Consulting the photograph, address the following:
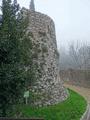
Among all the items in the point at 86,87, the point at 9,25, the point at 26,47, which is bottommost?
the point at 86,87

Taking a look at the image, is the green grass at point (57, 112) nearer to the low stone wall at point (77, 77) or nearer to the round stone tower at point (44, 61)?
the round stone tower at point (44, 61)

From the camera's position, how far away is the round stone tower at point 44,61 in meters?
21.6

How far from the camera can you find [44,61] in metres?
22.8

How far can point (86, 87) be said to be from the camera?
3719 cm

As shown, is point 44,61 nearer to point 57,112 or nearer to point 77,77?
point 57,112

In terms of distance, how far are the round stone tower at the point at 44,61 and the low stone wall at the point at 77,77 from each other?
1369cm

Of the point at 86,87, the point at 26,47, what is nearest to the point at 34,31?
the point at 26,47

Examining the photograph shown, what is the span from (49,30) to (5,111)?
1036cm

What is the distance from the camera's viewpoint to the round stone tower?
70.8 feet

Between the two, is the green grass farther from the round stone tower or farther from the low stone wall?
the low stone wall

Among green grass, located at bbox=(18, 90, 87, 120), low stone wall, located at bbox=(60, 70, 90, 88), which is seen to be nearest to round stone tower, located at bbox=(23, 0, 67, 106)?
green grass, located at bbox=(18, 90, 87, 120)

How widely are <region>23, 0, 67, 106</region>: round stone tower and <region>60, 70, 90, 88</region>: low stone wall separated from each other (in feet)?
44.9

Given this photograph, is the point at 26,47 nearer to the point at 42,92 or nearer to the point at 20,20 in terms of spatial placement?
the point at 20,20

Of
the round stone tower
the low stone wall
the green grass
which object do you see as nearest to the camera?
the green grass
